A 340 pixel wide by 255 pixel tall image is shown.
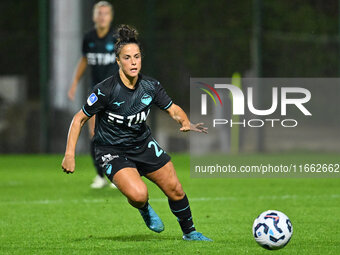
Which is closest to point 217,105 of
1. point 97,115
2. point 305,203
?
point 305,203

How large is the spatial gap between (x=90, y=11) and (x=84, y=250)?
12.2 m

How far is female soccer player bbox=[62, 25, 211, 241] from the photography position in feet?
23.1

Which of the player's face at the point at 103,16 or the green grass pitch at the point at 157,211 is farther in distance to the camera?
the player's face at the point at 103,16

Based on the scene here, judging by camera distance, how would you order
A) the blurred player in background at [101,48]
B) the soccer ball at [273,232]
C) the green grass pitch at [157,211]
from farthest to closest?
1. the blurred player in background at [101,48]
2. the green grass pitch at [157,211]
3. the soccer ball at [273,232]

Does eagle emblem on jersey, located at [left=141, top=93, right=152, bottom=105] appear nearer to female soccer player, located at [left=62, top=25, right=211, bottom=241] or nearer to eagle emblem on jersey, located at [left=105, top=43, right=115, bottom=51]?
female soccer player, located at [left=62, top=25, right=211, bottom=241]

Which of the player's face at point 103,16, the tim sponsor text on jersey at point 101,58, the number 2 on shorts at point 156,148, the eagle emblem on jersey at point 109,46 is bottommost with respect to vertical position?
the number 2 on shorts at point 156,148

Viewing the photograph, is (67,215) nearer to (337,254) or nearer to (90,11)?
(337,254)

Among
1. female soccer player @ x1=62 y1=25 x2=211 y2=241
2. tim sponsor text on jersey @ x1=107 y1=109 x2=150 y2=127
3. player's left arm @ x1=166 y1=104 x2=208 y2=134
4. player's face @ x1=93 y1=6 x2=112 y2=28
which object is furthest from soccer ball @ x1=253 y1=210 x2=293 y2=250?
player's face @ x1=93 y1=6 x2=112 y2=28

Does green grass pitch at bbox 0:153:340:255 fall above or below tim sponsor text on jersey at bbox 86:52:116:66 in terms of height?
below

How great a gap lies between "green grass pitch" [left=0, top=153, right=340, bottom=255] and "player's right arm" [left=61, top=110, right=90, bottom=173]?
0.69 m

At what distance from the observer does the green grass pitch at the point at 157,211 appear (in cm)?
693

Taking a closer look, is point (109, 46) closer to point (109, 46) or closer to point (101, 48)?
point (109, 46)

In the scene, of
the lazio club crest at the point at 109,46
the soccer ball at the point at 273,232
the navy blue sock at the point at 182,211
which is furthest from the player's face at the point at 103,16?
the soccer ball at the point at 273,232

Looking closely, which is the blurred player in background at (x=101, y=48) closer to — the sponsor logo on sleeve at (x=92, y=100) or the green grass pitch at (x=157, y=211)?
the green grass pitch at (x=157, y=211)
